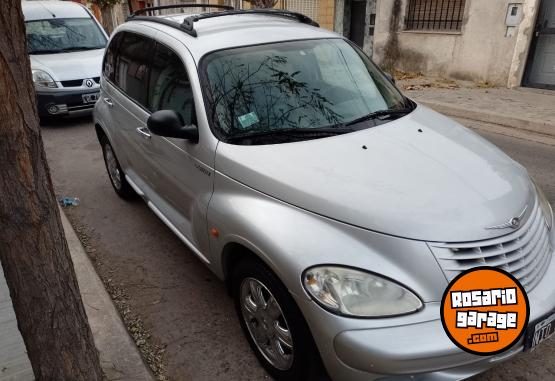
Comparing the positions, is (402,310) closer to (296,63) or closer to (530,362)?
(530,362)

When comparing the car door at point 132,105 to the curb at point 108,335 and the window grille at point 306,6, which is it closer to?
the curb at point 108,335

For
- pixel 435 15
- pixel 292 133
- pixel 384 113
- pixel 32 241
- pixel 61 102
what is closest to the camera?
pixel 32 241

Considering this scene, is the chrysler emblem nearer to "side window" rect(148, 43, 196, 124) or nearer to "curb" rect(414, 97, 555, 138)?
"side window" rect(148, 43, 196, 124)

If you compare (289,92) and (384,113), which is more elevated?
(289,92)

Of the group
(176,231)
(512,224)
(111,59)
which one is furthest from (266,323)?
(111,59)

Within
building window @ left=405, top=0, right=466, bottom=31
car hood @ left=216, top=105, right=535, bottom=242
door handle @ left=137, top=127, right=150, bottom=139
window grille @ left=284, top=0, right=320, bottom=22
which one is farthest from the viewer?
window grille @ left=284, top=0, right=320, bottom=22

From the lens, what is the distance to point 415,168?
231 centimetres

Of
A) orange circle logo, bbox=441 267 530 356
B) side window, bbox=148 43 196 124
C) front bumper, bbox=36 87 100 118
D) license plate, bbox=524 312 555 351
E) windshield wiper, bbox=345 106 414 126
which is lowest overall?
front bumper, bbox=36 87 100 118

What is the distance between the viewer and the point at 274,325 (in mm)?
2295

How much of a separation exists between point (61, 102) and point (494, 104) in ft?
24.4

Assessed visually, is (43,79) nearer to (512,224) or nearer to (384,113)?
(384,113)

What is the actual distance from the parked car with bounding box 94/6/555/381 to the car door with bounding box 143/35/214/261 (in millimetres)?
15

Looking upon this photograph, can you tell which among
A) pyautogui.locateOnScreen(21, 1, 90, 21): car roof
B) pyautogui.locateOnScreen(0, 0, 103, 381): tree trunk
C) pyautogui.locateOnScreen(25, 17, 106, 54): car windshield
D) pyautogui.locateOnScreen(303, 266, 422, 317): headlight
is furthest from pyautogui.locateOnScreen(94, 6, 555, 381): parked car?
pyautogui.locateOnScreen(21, 1, 90, 21): car roof

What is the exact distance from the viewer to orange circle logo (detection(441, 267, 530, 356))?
1896mm
